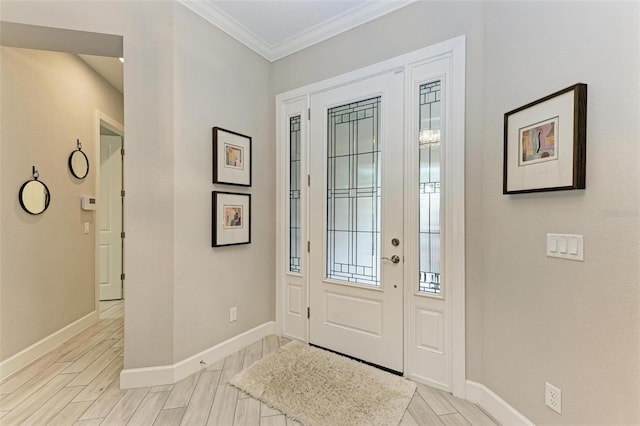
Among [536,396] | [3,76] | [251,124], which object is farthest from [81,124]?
[536,396]

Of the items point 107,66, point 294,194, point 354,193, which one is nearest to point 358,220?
point 354,193

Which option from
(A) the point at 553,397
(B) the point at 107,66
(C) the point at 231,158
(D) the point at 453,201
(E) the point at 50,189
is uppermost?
(B) the point at 107,66

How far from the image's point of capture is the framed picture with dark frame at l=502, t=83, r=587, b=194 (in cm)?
129

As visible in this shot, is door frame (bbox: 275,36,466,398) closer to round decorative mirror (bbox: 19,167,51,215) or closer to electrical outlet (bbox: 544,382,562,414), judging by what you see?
electrical outlet (bbox: 544,382,562,414)

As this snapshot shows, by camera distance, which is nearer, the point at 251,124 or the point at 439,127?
the point at 439,127

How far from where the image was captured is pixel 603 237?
4.01 ft

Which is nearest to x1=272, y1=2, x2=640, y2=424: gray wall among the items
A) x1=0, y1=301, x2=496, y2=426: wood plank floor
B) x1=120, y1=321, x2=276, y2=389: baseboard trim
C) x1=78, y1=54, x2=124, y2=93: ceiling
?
x1=0, y1=301, x2=496, y2=426: wood plank floor

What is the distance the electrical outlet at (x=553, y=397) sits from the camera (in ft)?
4.57

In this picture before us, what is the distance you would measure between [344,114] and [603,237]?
1.89 meters

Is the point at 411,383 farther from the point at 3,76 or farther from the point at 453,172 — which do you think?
the point at 3,76

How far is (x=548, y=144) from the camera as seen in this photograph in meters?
1.45

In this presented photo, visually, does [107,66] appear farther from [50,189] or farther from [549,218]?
[549,218]

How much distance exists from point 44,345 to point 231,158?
235cm

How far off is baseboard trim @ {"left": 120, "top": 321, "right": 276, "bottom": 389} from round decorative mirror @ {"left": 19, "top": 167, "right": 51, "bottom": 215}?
1.61 metres
